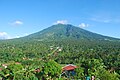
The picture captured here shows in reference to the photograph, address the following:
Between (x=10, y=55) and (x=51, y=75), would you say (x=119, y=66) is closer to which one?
(x=51, y=75)

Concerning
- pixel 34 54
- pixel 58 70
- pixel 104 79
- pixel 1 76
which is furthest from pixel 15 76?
pixel 34 54

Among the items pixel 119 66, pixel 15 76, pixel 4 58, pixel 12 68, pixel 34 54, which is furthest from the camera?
pixel 34 54

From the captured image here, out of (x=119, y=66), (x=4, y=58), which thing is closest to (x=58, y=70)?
(x=119, y=66)

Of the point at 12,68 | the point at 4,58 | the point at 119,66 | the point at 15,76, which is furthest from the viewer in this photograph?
the point at 4,58

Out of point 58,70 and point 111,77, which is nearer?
point 111,77

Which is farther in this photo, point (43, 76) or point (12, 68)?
point (12, 68)

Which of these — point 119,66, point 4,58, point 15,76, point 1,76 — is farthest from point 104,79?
point 4,58

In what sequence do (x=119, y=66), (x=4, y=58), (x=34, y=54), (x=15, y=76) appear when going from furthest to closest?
(x=34, y=54)
(x=4, y=58)
(x=119, y=66)
(x=15, y=76)

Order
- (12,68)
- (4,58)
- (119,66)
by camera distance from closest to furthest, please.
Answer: (12,68), (119,66), (4,58)

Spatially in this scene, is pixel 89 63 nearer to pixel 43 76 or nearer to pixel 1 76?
pixel 43 76
